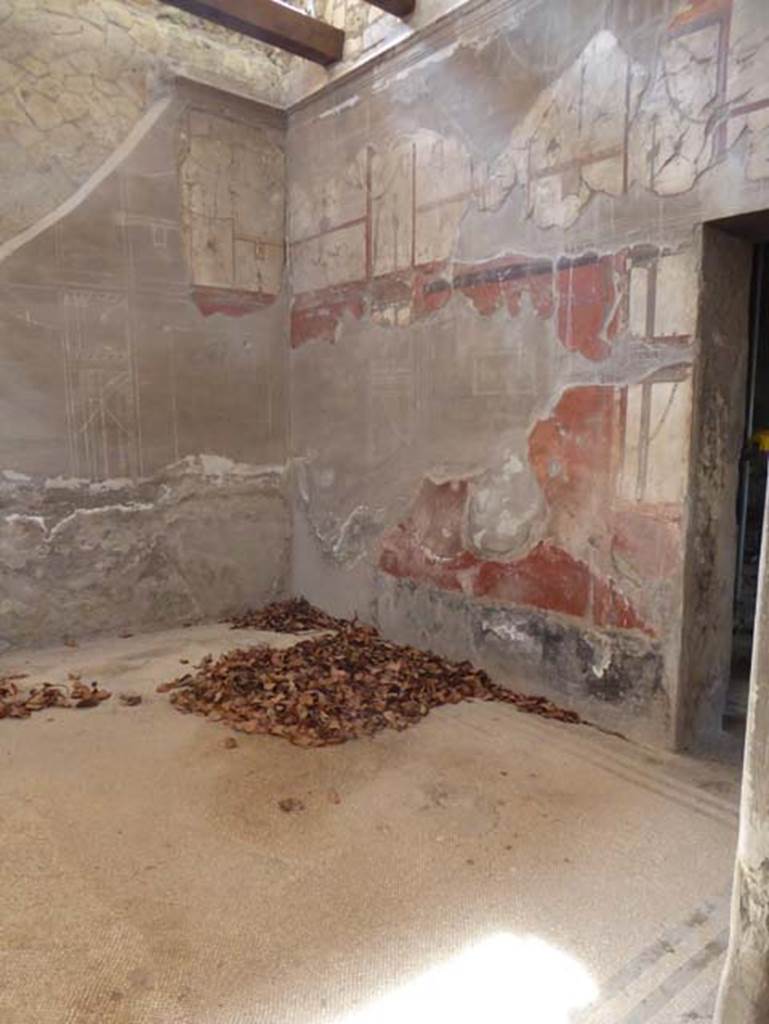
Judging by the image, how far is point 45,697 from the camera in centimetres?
304

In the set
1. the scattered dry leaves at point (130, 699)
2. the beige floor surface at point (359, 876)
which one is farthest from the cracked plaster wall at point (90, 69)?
the beige floor surface at point (359, 876)

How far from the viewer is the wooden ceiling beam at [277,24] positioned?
11.5 ft

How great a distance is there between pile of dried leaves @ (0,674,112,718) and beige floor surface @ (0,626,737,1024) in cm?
13

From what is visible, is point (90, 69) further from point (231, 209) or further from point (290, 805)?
point (290, 805)

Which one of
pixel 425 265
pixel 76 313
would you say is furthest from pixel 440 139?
pixel 76 313

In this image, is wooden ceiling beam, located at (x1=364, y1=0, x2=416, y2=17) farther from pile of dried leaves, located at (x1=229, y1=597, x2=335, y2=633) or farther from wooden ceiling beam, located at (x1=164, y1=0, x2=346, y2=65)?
pile of dried leaves, located at (x1=229, y1=597, x2=335, y2=633)

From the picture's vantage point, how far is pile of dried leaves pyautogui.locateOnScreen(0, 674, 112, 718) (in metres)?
2.93

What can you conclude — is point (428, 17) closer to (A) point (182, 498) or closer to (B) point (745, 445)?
(B) point (745, 445)

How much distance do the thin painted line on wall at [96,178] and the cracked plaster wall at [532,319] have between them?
84 cm

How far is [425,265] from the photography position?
11.5 feet

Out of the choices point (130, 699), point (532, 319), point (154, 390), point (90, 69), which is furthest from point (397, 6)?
point (130, 699)

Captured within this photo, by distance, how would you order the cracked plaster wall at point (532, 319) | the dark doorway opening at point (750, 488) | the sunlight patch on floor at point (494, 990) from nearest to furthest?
the sunlight patch on floor at point (494, 990)
the cracked plaster wall at point (532, 319)
the dark doorway opening at point (750, 488)

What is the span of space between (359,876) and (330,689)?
1245mm

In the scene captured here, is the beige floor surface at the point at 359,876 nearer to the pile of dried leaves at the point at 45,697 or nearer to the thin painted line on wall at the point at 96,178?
the pile of dried leaves at the point at 45,697
